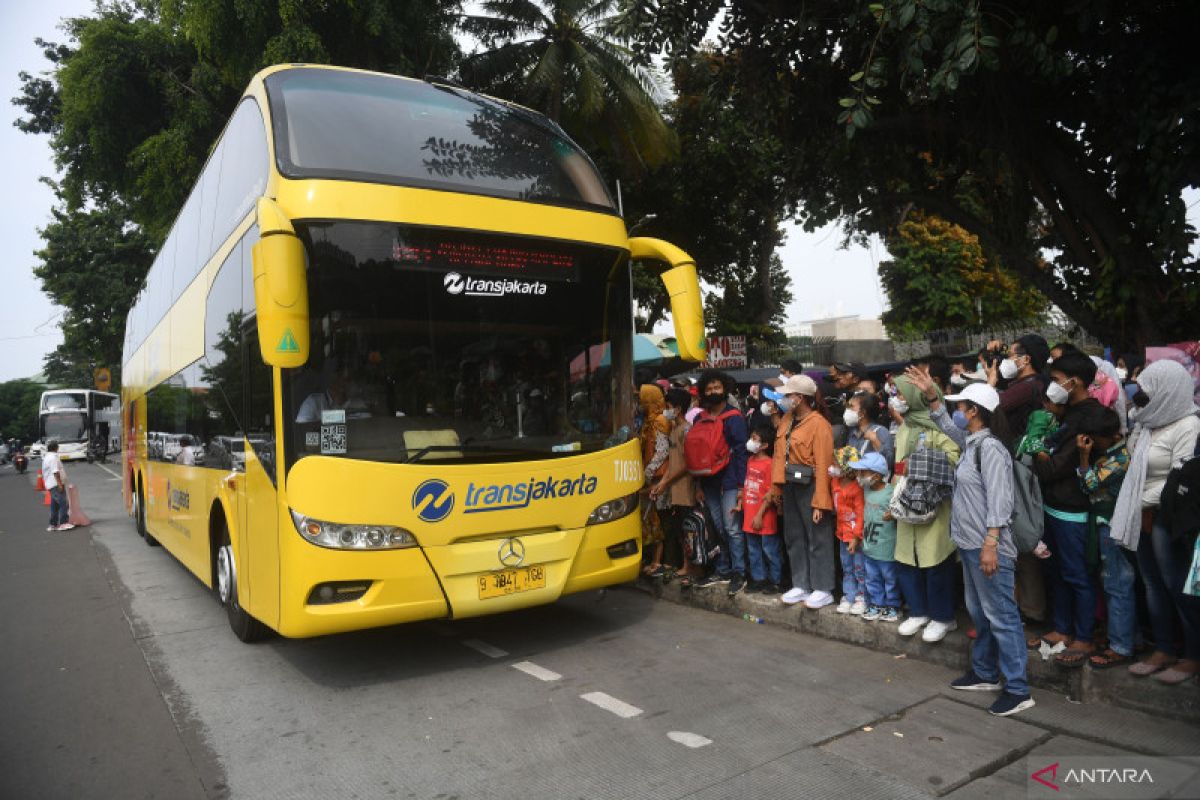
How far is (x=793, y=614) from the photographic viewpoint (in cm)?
621

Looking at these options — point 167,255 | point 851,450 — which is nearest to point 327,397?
point 851,450

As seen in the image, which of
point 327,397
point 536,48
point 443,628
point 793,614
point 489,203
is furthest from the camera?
point 536,48

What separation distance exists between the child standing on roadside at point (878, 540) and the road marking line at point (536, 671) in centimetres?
218

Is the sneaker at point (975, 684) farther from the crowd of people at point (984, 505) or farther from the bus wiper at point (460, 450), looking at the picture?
the bus wiper at point (460, 450)

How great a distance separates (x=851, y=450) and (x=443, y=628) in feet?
11.3

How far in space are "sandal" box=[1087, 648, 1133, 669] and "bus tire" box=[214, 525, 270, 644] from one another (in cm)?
555

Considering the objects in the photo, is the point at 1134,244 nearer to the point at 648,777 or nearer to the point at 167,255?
the point at 648,777

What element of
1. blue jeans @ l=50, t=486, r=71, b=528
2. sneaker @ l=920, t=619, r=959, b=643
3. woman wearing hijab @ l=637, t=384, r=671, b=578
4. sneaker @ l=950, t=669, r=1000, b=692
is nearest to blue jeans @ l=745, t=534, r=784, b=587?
woman wearing hijab @ l=637, t=384, r=671, b=578

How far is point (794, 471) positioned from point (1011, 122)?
451cm

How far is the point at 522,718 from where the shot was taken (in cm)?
462

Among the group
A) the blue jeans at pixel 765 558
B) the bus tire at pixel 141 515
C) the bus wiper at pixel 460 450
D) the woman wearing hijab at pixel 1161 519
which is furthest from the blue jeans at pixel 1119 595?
the bus tire at pixel 141 515

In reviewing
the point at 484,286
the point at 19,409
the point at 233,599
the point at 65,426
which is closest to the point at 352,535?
the point at 484,286

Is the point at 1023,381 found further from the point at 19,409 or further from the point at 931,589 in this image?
the point at 19,409

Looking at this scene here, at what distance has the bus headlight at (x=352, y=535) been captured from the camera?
4.91 meters
